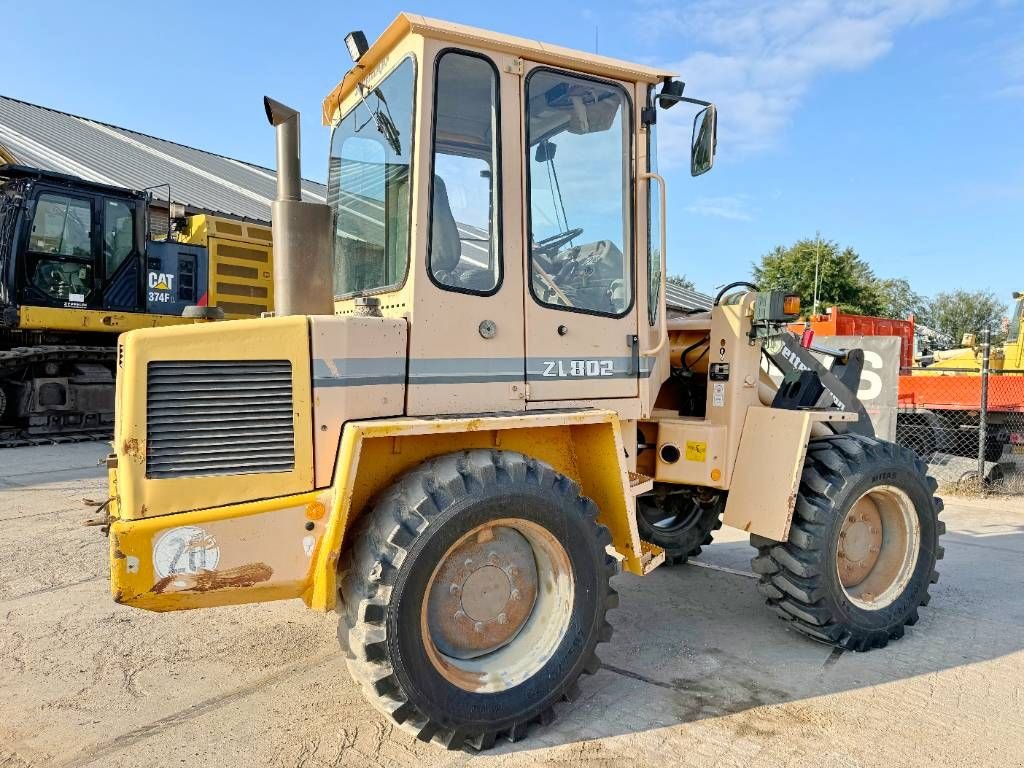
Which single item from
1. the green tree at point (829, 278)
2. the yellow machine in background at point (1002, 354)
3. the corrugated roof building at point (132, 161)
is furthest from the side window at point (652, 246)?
the green tree at point (829, 278)

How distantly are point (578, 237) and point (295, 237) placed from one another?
1.31 metres

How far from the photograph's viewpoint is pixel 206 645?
393cm

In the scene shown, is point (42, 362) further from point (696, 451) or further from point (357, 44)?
point (696, 451)

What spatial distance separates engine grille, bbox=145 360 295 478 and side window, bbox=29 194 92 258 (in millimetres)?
10361

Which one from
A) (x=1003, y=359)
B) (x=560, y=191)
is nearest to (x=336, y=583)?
(x=560, y=191)

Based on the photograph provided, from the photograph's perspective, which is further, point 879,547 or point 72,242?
point 72,242

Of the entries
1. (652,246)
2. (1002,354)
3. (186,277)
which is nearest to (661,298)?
(652,246)

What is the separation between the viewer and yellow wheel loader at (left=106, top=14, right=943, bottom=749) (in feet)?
9.00

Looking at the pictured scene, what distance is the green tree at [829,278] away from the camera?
29.8 meters

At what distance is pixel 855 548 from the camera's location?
418 centimetres

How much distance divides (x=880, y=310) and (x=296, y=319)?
113ft

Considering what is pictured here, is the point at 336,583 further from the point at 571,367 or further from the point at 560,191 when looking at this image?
the point at 560,191

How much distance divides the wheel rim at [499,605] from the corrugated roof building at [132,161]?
51.0 ft

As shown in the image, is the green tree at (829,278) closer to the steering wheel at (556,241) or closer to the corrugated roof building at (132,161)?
the corrugated roof building at (132,161)
